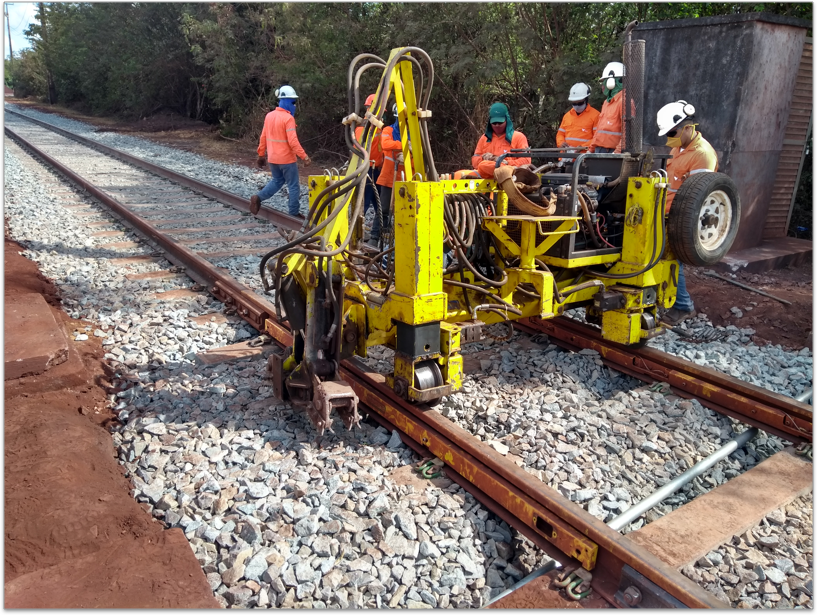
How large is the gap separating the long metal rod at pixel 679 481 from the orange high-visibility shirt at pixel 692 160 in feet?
7.20

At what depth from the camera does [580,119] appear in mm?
7273

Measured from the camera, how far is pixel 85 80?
1642 inches

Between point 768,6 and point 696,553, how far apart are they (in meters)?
9.89

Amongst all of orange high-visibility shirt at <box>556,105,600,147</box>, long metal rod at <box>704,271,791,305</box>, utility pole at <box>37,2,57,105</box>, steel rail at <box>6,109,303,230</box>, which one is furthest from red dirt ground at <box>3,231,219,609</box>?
utility pole at <box>37,2,57,105</box>

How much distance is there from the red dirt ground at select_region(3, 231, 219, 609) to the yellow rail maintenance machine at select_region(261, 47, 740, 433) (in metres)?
1.11

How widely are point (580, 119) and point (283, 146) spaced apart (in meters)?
4.44

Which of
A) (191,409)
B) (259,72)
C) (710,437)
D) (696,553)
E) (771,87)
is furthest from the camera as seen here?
(259,72)

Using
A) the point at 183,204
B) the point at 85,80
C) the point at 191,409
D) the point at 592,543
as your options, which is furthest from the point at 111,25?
the point at 592,543

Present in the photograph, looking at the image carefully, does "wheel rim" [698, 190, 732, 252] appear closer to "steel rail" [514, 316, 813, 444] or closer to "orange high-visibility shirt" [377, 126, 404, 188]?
"steel rail" [514, 316, 813, 444]

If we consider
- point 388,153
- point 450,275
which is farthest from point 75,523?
point 388,153

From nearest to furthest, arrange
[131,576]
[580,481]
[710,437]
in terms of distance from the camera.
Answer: [131,576]
[580,481]
[710,437]

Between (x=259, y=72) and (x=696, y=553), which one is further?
(x=259, y=72)

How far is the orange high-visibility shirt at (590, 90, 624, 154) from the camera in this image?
6715 millimetres

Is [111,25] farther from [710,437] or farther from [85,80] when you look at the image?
[710,437]
